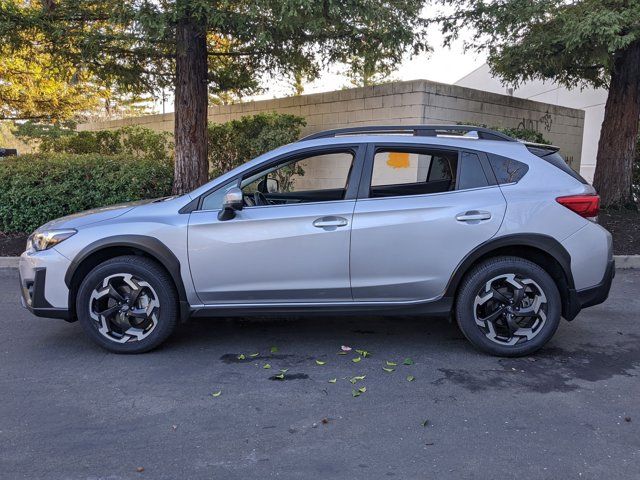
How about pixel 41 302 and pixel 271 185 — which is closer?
pixel 41 302

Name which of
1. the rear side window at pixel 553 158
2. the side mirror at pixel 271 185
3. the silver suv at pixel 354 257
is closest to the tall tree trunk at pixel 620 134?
the rear side window at pixel 553 158

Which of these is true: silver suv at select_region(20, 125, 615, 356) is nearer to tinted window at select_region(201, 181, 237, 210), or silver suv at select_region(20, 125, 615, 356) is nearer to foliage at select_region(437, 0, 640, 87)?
tinted window at select_region(201, 181, 237, 210)

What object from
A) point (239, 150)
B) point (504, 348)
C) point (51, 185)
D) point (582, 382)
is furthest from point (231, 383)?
point (239, 150)

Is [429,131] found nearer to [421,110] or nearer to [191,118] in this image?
[421,110]

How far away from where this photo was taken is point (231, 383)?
3996 millimetres

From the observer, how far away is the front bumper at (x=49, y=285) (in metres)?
4.39

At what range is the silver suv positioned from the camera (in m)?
4.32

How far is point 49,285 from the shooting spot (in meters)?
4.39

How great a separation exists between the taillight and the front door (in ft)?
5.37

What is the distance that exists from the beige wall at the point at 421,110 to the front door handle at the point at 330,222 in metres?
6.06

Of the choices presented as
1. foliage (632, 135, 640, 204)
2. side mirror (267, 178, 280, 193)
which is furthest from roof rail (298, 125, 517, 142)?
foliage (632, 135, 640, 204)

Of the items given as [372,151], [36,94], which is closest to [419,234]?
[372,151]

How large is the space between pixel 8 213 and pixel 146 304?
581cm

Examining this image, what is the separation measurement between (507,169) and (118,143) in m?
13.0
